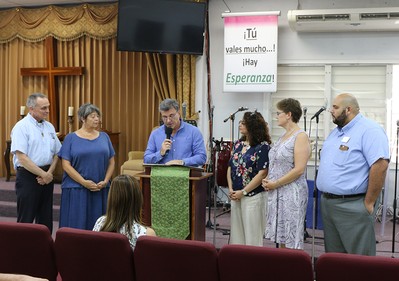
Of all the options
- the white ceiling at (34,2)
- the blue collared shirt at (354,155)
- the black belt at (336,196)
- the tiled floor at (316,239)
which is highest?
the white ceiling at (34,2)

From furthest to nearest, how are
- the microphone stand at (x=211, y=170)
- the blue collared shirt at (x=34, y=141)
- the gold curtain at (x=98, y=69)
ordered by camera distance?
the gold curtain at (x=98, y=69), the microphone stand at (x=211, y=170), the blue collared shirt at (x=34, y=141)

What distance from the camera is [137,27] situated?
708cm

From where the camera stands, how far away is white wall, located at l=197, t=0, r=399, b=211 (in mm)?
6930

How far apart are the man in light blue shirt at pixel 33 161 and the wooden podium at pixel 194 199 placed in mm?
876

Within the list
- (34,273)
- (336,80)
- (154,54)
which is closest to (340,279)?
(34,273)

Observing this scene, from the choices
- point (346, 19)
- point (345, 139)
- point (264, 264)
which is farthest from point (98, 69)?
point (264, 264)

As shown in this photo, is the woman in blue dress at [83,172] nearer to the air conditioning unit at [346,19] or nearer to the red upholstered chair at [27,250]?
the red upholstered chair at [27,250]

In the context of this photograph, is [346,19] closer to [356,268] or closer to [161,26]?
[161,26]

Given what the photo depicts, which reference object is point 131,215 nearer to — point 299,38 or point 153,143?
point 153,143

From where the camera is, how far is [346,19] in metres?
6.51

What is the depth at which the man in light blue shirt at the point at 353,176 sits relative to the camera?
331 cm

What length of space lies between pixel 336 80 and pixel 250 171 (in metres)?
3.71

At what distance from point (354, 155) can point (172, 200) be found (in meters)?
1.41

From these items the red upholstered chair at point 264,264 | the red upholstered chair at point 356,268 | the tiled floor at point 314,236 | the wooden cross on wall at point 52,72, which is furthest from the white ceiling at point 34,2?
the red upholstered chair at point 356,268
